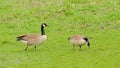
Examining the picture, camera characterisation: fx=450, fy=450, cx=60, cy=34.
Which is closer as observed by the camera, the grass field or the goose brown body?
the grass field

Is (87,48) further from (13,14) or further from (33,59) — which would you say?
(13,14)

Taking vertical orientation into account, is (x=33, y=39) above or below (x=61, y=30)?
above

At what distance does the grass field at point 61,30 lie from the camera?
16469mm

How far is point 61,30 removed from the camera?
23.3m

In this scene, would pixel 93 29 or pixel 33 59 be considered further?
pixel 93 29

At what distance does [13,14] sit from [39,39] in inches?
335

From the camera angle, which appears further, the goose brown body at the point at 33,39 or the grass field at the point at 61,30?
the goose brown body at the point at 33,39

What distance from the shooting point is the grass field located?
16.5 m

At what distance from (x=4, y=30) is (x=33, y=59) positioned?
6956 millimetres

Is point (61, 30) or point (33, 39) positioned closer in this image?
point (33, 39)

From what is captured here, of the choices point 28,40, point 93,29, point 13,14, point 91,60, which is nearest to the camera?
point 91,60

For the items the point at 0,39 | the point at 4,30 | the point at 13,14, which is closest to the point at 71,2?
the point at 13,14

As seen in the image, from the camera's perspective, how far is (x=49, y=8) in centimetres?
2750

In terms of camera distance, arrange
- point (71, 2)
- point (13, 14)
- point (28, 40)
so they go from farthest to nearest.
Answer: point (71, 2), point (13, 14), point (28, 40)
